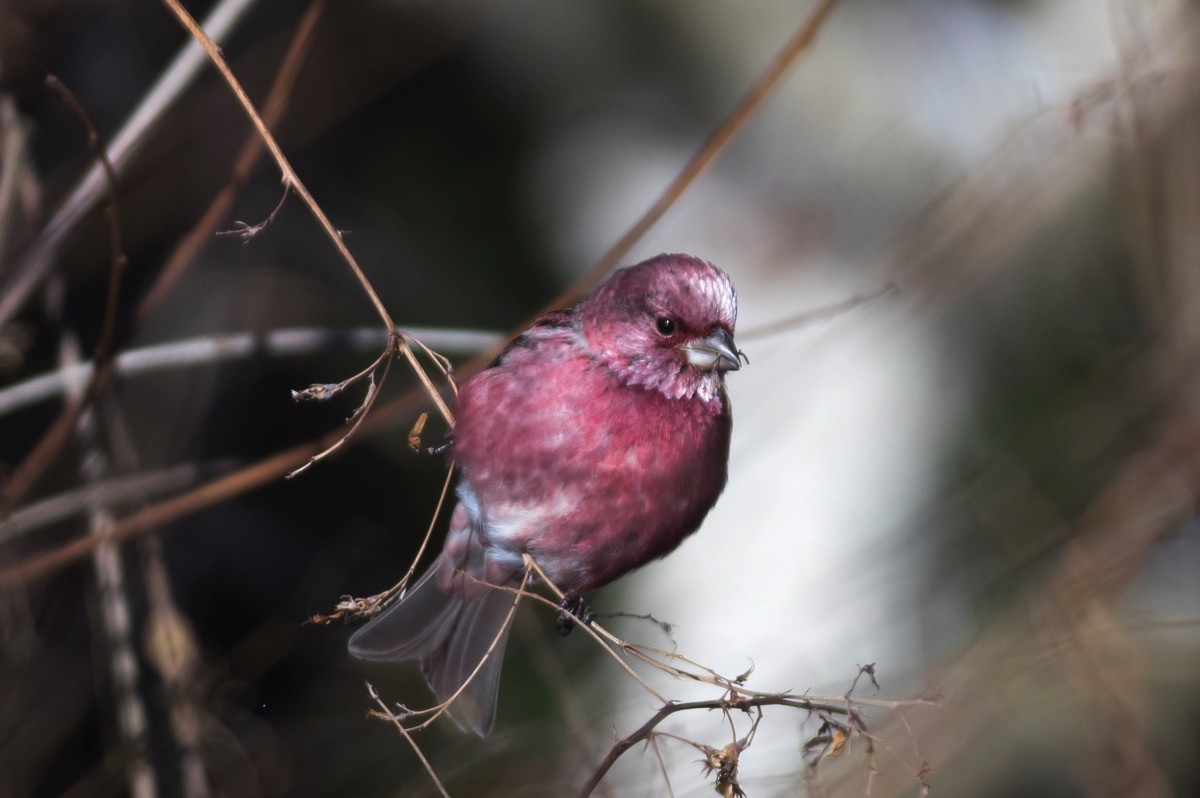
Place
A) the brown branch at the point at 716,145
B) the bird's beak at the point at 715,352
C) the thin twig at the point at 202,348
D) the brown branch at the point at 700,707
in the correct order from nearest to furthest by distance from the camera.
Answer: the brown branch at the point at 700,707 < the brown branch at the point at 716,145 < the bird's beak at the point at 715,352 < the thin twig at the point at 202,348

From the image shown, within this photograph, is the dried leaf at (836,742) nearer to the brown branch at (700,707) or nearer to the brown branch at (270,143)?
the brown branch at (700,707)

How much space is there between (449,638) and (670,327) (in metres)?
1.01

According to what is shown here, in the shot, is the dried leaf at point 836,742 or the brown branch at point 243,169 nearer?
the dried leaf at point 836,742

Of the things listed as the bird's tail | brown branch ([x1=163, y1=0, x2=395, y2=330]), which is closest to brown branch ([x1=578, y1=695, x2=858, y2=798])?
brown branch ([x1=163, y1=0, x2=395, y2=330])

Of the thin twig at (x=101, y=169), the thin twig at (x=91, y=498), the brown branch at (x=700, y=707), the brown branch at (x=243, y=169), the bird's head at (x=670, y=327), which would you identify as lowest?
the brown branch at (x=700, y=707)

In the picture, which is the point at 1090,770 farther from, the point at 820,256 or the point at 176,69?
the point at 176,69

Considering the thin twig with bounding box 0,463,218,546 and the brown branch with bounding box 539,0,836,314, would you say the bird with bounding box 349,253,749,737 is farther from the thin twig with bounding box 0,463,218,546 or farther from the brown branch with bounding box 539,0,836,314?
the thin twig with bounding box 0,463,218,546

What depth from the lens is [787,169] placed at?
5043mm

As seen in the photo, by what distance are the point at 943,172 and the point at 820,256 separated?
26.3 inches

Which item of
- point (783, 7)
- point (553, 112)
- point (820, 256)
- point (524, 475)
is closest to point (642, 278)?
point (524, 475)

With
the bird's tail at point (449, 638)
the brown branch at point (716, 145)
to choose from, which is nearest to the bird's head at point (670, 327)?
the brown branch at point (716, 145)

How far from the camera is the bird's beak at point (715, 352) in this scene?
2.76 m

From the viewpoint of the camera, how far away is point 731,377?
Answer: 13.5 feet

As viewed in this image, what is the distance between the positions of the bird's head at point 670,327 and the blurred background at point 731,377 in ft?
0.76
